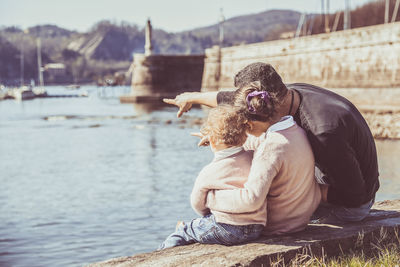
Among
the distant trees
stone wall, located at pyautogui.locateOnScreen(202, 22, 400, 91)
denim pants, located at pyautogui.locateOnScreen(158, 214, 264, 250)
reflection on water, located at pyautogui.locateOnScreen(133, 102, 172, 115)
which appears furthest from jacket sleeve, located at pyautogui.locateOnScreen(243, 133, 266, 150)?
the distant trees

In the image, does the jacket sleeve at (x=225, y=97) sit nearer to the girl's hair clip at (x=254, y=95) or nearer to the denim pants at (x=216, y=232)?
the girl's hair clip at (x=254, y=95)

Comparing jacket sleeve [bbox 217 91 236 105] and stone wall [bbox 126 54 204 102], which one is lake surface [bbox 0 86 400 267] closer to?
jacket sleeve [bbox 217 91 236 105]

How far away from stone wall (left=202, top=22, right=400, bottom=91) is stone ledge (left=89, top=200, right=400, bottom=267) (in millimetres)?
14197

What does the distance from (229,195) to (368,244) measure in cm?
93

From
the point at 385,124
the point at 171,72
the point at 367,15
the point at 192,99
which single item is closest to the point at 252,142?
the point at 192,99

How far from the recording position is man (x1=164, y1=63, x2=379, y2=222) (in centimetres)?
334

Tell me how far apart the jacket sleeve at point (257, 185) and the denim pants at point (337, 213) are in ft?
1.75

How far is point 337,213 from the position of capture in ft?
12.5

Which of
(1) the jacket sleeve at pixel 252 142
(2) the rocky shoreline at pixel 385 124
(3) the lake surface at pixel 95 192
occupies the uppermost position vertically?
(1) the jacket sleeve at pixel 252 142

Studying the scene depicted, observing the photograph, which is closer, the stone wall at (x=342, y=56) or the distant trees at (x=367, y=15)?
the stone wall at (x=342, y=56)

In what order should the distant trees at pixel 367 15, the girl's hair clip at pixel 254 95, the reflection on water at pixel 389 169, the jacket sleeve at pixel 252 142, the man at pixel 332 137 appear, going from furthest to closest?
the distant trees at pixel 367 15, the reflection on water at pixel 389 169, the jacket sleeve at pixel 252 142, the man at pixel 332 137, the girl's hair clip at pixel 254 95

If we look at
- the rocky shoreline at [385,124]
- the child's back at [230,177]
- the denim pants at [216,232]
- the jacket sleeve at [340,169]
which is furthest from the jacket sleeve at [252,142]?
the rocky shoreline at [385,124]

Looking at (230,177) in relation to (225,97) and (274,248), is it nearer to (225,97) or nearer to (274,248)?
(274,248)

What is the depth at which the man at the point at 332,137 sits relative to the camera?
11.0ft
